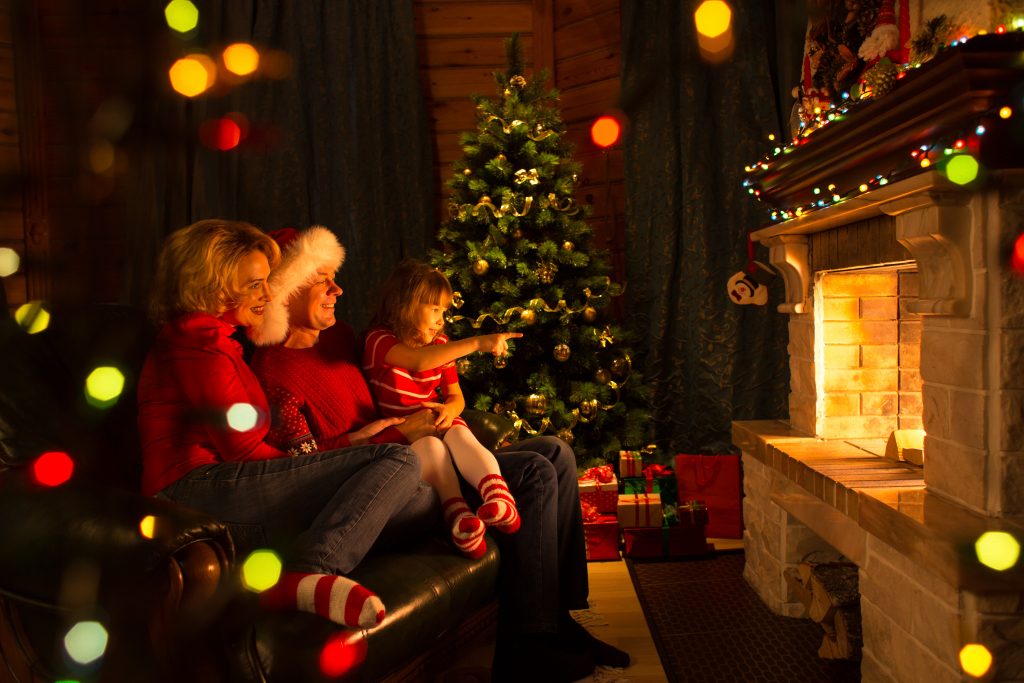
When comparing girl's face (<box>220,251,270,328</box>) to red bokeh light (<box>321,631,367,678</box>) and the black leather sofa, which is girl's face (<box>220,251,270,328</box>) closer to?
the black leather sofa

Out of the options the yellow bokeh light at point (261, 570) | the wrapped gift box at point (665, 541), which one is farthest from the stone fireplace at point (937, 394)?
the yellow bokeh light at point (261, 570)

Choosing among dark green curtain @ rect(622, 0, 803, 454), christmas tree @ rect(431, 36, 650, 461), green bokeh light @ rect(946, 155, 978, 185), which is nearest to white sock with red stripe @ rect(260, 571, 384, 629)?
green bokeh light @ rect(946, 155, 978, 185)

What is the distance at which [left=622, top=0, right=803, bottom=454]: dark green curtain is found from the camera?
11.6 feet

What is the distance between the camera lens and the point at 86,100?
0.56m

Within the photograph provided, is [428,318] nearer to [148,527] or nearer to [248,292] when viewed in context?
[248,292]

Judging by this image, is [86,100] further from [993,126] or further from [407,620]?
[993,126]

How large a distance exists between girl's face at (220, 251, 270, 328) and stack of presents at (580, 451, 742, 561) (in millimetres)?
1618

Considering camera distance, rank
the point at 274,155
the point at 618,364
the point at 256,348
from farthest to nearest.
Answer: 1. the point at 274,155
2. the point at 618,364
3. the point at 256,348

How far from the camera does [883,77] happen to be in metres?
1.71

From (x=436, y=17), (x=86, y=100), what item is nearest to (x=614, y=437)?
(x=436, y=17)

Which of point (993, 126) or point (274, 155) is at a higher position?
point (274, 155)

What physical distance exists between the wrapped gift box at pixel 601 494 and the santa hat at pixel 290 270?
1437 millimetres

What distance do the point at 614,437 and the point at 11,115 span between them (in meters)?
3.13

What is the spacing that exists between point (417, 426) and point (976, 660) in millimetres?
1290
